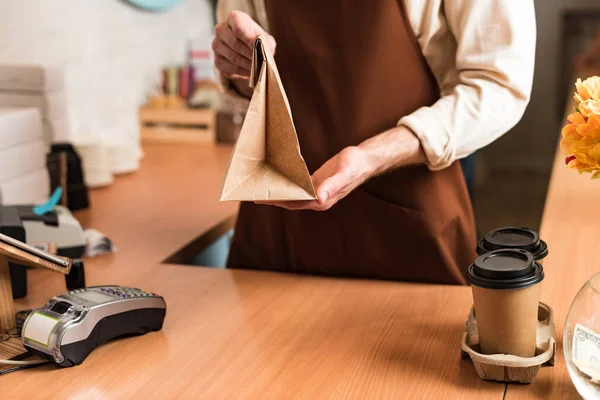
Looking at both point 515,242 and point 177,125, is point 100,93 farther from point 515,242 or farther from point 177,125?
point 515,242

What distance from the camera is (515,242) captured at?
103 centimetres

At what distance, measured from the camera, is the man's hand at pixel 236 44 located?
1238mm

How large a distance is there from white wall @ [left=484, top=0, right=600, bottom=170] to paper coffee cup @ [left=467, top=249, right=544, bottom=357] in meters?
4.35

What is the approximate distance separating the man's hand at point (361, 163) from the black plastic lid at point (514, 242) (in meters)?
0.22

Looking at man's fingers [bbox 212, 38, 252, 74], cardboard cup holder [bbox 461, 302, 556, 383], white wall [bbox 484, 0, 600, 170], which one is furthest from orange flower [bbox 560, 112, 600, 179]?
white wall [bbox 484, 0, 600, 170]

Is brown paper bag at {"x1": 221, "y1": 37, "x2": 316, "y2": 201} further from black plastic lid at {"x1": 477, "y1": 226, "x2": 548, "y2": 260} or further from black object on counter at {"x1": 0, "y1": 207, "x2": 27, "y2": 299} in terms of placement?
black object on counter at {"x1": 0, "y1": 207, "x2": 27, "y2": 299}

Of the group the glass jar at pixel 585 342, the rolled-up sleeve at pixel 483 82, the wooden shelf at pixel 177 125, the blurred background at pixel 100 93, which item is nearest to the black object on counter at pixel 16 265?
the blurred background at pixel 100 93

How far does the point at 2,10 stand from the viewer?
1965mm

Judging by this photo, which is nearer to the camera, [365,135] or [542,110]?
[365,135]

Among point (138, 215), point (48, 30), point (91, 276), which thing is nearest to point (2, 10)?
point (48, 30)

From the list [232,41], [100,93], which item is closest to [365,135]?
[232,41]

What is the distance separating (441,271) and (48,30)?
139cm

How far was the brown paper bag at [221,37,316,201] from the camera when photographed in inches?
39.3

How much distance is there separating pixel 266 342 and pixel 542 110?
173 inches
